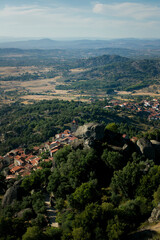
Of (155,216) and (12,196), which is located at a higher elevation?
(155,216)

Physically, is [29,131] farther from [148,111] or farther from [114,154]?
[148,111]

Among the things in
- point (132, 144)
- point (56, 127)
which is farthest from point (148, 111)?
point (132, 144)

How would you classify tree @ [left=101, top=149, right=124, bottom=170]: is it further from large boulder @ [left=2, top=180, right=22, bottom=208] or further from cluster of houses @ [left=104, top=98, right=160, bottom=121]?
cluster of houses @ [left=104, top=98, right=160, bottom=121]

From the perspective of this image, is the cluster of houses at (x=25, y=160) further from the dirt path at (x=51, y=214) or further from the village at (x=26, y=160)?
the dirt path at (x=51, y=214)

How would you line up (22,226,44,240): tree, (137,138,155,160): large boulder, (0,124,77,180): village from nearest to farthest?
(22,226,44,240): tree, (137,138,155,160): large boulder, (0,124,77,180): village

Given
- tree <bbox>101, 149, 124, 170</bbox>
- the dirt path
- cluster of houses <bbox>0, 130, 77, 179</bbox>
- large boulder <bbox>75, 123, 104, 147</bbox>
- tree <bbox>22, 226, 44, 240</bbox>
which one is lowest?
cluster of houses <bbox>0, 130, 77, 179</bbox>

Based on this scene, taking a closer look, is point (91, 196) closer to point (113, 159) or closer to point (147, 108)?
point (113, 159)

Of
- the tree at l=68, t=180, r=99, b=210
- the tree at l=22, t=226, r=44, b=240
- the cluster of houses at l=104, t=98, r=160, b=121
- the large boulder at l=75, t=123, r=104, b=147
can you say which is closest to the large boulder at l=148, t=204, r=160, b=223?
the tree at l=68, t=180, r=99, b=210

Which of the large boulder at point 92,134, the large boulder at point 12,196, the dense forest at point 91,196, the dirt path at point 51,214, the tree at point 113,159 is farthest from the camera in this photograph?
the large boulder at point 92,134

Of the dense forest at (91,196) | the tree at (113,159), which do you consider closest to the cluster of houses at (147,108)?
the dense forest at (91,196)

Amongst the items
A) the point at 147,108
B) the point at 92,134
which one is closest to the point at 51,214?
the point at 92,134

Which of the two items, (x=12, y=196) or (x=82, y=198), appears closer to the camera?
(x=82, y=198)

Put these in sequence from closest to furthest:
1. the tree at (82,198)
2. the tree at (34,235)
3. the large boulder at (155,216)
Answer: the tree at (34,235), the large boulder at (155,216), the tree at (82,198)

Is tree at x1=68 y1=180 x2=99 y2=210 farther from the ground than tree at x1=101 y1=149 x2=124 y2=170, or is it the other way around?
tree at x1=101 y1=149 x2=124 y2=170
